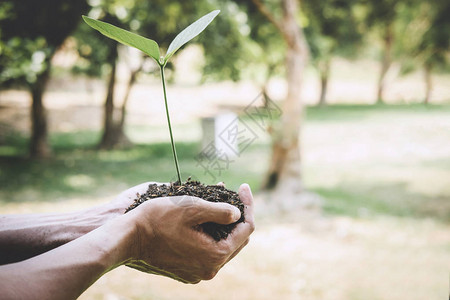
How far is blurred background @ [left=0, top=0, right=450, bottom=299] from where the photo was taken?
15.6 feet

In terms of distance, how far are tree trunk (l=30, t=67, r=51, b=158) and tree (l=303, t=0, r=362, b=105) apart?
839 centimetres

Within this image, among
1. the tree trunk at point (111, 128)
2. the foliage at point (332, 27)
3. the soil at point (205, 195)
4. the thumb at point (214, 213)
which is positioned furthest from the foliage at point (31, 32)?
the foliage at point (332, 27)

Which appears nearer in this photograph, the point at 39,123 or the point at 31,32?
the point at 31,32

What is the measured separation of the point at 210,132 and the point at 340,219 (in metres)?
4.56

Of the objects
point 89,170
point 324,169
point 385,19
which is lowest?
point 324,169

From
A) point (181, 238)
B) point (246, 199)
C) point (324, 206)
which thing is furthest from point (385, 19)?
point (181, 238)

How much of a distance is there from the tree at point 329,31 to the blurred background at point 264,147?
0.17m

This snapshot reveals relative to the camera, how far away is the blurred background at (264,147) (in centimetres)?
474

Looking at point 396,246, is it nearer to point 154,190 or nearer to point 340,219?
point 340,219

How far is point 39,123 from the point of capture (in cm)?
1210

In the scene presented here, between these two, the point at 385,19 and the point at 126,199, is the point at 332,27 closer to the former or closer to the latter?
the point at 385,19

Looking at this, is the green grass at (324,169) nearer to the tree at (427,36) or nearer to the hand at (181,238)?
the tree at (427,36)

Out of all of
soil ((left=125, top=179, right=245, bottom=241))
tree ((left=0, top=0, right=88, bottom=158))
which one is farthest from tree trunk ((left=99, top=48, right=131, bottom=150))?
soil ((left=125, top=179, right=245, bottom=241))

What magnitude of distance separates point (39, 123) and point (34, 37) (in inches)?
173
